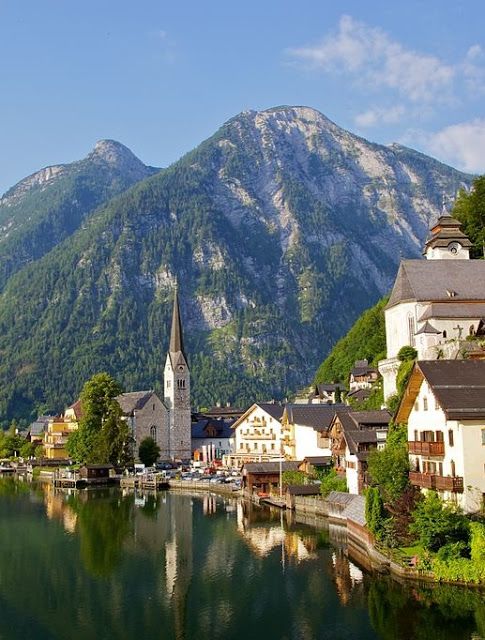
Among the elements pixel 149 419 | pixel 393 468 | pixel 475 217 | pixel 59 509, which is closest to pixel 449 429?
pixel 393 468

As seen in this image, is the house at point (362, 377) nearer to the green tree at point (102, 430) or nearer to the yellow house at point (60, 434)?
the green tree at point (102, 430)

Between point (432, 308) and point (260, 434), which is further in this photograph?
point (260, 434)

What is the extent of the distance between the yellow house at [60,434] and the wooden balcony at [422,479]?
113950mm

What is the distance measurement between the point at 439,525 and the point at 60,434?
416ft

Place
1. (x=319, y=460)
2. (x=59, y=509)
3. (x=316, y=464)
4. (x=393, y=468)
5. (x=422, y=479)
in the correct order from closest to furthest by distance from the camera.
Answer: (x=422, y=479) → (x=393, y=468) → (x=316, y=464) → (x=319, y=460) → (x=59, y=509)

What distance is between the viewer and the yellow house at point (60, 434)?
6147 inches

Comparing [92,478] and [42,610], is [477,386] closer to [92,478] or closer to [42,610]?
[42,610]

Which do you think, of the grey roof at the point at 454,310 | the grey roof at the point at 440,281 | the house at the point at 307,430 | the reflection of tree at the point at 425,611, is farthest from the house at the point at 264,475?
the reflection of tree at the point at 425,611

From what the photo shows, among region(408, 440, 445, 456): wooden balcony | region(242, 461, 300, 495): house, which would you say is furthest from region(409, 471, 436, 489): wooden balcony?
region(242, 461, 300, 495): house

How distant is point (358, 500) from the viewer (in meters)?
61.4

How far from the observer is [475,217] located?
96.4 metres

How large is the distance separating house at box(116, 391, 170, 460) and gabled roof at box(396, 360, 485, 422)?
97.6 meters

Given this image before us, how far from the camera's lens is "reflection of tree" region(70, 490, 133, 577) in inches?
2244

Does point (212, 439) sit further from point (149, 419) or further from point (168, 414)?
point (149, 419)
